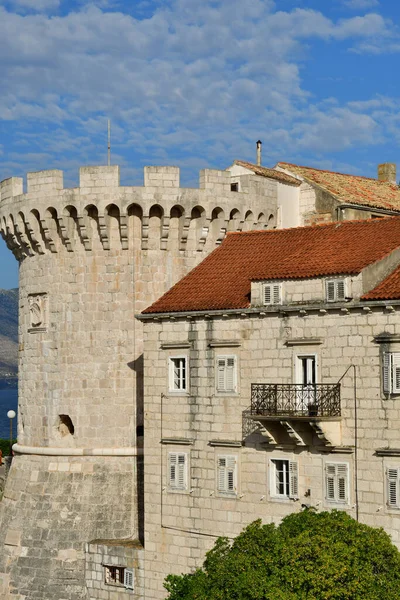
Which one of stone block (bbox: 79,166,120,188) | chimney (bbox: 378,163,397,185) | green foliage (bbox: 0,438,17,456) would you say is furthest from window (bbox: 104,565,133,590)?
green foliage (bbox: 0,438,17,456)

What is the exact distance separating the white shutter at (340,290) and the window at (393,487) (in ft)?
17.0

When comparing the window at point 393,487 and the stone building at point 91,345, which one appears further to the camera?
the stone building at point 91,345

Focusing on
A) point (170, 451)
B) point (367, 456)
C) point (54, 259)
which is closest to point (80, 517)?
point (170, 451)

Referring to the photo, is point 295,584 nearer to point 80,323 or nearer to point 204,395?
point 204,395

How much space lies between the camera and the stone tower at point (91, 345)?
44.2 metres

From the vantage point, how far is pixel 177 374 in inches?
1599

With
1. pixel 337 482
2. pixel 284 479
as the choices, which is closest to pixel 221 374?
pixel 284 479

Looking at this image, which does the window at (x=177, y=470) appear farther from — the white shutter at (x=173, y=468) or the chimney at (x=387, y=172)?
the chimney at (x=387, y=172)

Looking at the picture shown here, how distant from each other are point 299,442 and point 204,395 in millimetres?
4159

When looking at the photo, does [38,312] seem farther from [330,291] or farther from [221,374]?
[330,291]

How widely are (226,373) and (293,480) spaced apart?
411 centimetres

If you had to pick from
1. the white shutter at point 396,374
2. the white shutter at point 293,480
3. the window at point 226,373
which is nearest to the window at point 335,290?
the white shutter at point 396,374

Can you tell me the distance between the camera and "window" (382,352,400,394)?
1371 inches

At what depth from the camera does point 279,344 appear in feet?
124
